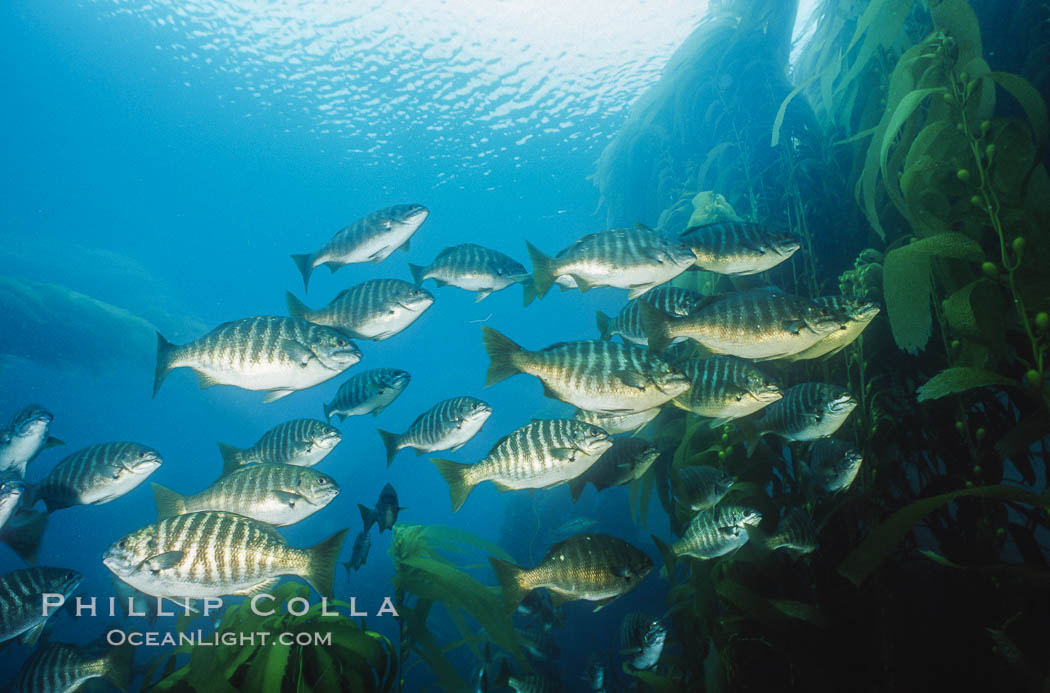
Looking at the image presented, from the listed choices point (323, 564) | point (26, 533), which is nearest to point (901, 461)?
point (323, 564)

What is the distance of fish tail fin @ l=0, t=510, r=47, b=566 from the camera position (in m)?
4.16

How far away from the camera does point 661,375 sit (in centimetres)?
279

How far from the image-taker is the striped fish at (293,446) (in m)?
4.61

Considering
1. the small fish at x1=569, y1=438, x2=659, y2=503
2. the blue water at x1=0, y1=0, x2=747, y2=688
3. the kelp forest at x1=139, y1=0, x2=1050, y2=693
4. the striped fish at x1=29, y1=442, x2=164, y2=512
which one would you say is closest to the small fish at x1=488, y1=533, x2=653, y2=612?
the kelp forest at x1=139, y1=0, x2=1050, y2=693

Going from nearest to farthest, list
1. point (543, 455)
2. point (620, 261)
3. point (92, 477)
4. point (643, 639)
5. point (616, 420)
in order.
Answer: point (543, 455)
point (620, 261)
point (616, 420)
point (92, 477)
point (643, 639)

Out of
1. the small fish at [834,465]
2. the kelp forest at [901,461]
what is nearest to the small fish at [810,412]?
the small fish at [834,465]

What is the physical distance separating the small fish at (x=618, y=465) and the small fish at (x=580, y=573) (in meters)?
0.48

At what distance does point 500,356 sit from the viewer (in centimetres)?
320

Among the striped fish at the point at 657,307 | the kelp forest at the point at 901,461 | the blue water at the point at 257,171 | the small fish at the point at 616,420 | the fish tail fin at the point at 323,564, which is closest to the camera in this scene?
the kelp forest at the point at 901,461

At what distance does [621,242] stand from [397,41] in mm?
24694

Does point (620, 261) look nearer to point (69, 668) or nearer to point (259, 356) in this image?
point (259, 356)

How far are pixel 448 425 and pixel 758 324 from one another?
3187 mm

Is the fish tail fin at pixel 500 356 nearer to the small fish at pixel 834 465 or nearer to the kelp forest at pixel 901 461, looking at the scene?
the kelp forest at pixel 901 461

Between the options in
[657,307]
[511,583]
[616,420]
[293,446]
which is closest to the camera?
[511,583]
